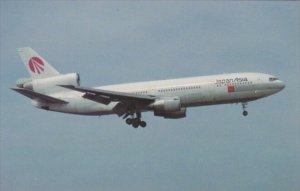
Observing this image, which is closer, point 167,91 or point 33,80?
point 167,91

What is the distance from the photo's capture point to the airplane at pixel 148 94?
2047 inches

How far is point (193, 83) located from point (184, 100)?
1.88m

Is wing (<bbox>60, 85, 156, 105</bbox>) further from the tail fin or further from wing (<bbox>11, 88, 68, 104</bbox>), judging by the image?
the tail fin

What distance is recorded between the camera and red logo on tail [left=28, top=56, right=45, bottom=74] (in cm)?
5819

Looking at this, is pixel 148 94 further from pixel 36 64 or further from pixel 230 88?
pixel 36 64

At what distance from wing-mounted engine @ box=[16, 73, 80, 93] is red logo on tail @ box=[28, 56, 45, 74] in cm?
166

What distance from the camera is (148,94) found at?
177ft

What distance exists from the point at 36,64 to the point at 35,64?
0.12 m

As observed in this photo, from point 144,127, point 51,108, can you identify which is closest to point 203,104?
point 144,127

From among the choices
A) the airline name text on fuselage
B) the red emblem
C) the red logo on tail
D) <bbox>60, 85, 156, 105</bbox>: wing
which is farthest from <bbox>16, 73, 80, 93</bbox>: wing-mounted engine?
the red emblem

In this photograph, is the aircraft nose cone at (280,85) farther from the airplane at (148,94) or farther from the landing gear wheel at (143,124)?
the landing gear wheel at (143,124)

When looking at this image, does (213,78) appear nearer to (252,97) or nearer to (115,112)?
(252,97)

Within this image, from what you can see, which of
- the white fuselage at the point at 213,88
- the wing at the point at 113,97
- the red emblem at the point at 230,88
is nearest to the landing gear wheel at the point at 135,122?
the white fuselage at the point at 213,88

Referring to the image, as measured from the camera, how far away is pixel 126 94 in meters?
51.5
